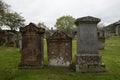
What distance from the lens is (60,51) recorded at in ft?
36.6

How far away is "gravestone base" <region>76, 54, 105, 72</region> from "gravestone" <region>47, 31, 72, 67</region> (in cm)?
97

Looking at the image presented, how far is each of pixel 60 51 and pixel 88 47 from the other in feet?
5.14

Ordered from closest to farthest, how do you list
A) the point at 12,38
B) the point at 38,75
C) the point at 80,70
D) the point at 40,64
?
the point at 38,75 → the point at 80,70 → the point at 40,64 → the point at 12,38

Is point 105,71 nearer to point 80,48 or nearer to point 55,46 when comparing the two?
point 80,48

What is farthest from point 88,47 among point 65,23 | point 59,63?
point 65,23

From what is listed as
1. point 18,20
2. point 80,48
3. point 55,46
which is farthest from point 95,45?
point 18,20

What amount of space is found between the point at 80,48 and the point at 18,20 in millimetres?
40177

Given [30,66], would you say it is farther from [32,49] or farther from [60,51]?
[60,51]

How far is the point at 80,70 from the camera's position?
10.1 metres

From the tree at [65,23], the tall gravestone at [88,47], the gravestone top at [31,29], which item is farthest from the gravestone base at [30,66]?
the tree at [65,23]

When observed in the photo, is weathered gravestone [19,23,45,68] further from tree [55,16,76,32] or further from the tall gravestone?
tree [55,16,76,32]

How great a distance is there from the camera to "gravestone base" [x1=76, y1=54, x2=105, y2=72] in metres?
10.2

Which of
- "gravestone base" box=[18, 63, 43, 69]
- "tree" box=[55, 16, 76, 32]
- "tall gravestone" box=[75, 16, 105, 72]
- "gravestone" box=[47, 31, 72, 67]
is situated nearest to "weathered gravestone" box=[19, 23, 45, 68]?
"gravestone base" box=[18, 63, 43, 69]

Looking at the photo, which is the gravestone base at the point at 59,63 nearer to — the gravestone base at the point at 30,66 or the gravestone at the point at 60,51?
the gravestone at the point at 60,51
